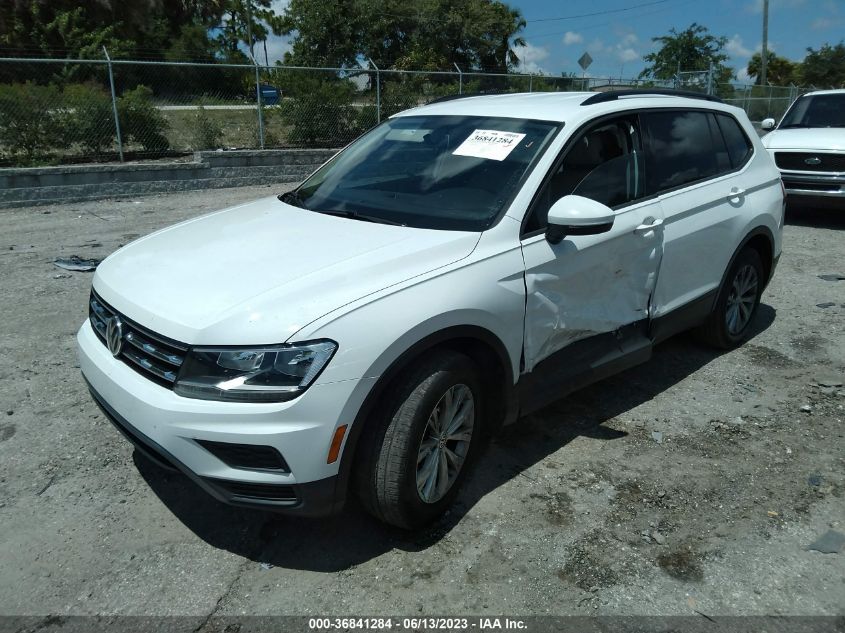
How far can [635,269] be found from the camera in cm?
389

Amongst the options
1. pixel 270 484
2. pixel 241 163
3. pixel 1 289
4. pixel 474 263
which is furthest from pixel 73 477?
pixel 241 163

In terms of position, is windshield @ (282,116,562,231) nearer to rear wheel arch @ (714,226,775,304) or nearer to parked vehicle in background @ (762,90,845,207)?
rear wheel arch @ (714,226,775,304)

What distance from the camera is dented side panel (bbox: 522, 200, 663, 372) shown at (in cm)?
330

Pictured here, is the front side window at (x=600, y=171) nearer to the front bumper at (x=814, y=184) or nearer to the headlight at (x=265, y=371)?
the headlight at (x=265, y=371)

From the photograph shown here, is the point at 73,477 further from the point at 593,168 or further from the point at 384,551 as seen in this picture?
the point at 593,168

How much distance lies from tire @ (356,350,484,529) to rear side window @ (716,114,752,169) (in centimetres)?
303

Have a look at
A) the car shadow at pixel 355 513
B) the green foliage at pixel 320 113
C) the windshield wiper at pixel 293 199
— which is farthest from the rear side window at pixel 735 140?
the green foliage at pixel 320 113

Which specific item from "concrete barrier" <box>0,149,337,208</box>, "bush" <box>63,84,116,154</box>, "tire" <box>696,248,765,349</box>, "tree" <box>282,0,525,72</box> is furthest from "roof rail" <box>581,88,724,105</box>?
"tree" <box>282,0,525,72</box>

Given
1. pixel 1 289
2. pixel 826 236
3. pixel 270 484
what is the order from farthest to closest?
1. pixel 826 236
2. pixel 1 289
3. pixel 270 484

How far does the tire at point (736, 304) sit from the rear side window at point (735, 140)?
0.65m

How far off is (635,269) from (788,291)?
12.5 feet

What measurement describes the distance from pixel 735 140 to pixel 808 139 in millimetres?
5441

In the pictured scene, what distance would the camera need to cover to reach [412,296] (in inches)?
109

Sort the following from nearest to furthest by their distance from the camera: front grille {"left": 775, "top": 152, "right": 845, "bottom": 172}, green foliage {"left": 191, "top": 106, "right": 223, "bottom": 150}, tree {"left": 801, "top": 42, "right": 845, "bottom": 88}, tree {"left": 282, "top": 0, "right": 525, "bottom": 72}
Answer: front grille {"left": 775, "top": 152, "right": 845, "bottom": 172}, green foliage {"left": 191, "top": 106, "right": 223, "bottom": 150}, tree {"left": 282, "top": 0, "right": 525, "bottom": 72}, tree {"left": 801, "top": 42, "right": 845, "bottom": 88}
